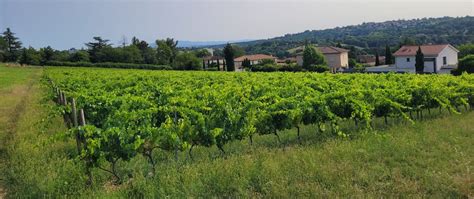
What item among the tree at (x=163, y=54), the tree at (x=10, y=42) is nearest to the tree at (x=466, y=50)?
the tree at (x=163, y=54)

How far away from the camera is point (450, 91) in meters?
12.3

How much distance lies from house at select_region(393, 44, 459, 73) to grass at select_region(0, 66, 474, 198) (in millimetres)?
54870

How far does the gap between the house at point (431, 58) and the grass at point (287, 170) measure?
54.9m

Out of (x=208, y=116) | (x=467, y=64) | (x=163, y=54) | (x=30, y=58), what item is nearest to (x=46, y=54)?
(x=30, y=58)

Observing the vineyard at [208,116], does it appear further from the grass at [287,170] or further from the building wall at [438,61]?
the building wall at [438,61]

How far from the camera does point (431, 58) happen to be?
59250 millimetres

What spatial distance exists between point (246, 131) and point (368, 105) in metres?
3.54

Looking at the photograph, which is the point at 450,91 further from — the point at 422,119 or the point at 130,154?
the point at 130,154

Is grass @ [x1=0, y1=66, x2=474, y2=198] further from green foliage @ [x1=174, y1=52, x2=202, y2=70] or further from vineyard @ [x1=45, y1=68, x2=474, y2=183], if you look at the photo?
green foliage @ [x1=174, y1=52, x2=202, y2=70]

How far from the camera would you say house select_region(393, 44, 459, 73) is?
193 feet

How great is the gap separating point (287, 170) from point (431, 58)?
60.4 m

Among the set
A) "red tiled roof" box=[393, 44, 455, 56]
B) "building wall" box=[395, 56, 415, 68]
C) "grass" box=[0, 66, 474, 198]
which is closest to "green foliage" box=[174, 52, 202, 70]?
"building wall" box=[395, 56, 415, 68]

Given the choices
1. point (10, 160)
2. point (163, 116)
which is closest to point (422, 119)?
point (163, 116)

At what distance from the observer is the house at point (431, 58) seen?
58.9 meters
